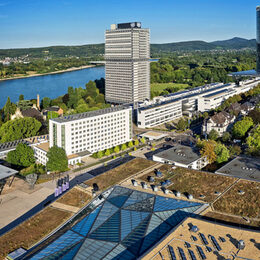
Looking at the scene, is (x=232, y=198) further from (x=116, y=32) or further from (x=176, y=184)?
(x=116, y=32)

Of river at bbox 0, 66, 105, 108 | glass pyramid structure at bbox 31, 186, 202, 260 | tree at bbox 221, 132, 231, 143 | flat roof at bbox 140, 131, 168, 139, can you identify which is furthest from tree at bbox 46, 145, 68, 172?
river at bbox 0, 66, 105, 108

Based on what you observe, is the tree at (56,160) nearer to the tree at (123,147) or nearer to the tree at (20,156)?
the tree at (20,156)

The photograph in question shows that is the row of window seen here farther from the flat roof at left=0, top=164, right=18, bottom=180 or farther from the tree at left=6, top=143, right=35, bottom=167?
the flat roof at left=0, top=164, right=18, bottom=180

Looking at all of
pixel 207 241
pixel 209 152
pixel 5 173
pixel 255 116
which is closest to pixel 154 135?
pixel 209 152

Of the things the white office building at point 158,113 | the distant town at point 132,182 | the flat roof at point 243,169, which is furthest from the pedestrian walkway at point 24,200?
the white office building at point 158,113

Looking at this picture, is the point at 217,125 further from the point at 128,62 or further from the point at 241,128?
the point at 128,62

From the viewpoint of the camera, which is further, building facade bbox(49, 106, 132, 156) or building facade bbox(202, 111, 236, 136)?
building facade bbox(202, 111, 236, 136)
